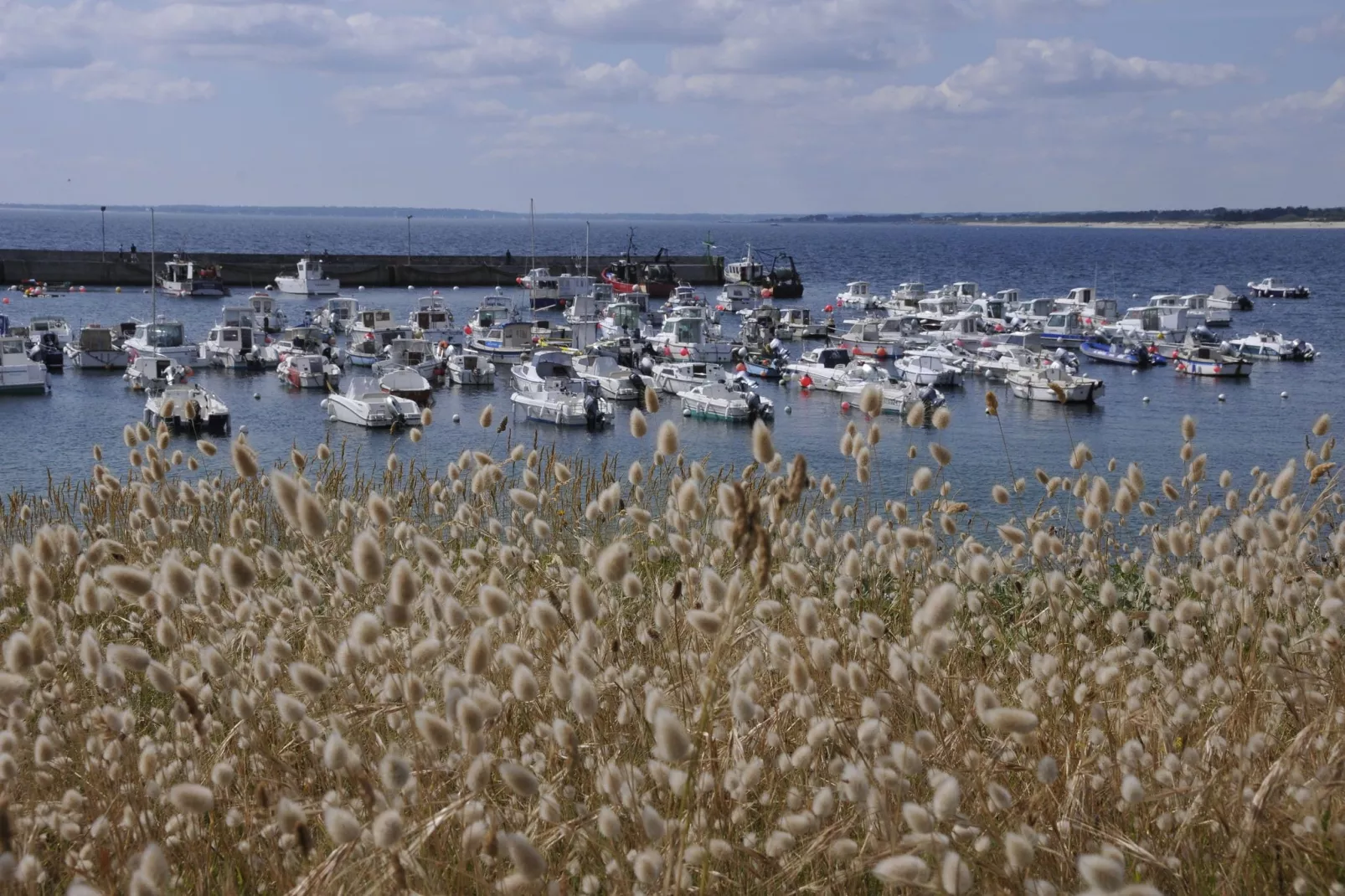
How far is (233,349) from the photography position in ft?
144

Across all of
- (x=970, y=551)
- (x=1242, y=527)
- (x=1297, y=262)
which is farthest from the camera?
(x=1297, y=262)

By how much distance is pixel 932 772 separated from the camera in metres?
2.55

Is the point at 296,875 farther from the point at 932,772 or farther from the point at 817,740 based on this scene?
the point at 932,772

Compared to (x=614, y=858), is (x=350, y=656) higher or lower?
higher

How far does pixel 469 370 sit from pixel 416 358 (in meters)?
1.99

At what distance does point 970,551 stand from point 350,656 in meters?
2.86

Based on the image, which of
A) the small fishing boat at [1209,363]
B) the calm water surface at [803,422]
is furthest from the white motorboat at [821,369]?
the small fishing boat at [1209,363]

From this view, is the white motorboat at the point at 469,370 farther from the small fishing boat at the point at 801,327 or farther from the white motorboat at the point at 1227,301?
the white motorboat at the point at 1227,301

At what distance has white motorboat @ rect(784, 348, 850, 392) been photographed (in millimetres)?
39562

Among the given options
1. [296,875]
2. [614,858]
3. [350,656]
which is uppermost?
[350,656]

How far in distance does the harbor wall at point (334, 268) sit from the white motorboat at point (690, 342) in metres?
37.5

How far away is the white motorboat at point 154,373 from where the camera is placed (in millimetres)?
38469

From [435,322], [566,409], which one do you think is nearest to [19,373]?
[566,409]

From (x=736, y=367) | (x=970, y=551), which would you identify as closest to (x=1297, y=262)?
(x=736, y=367)
